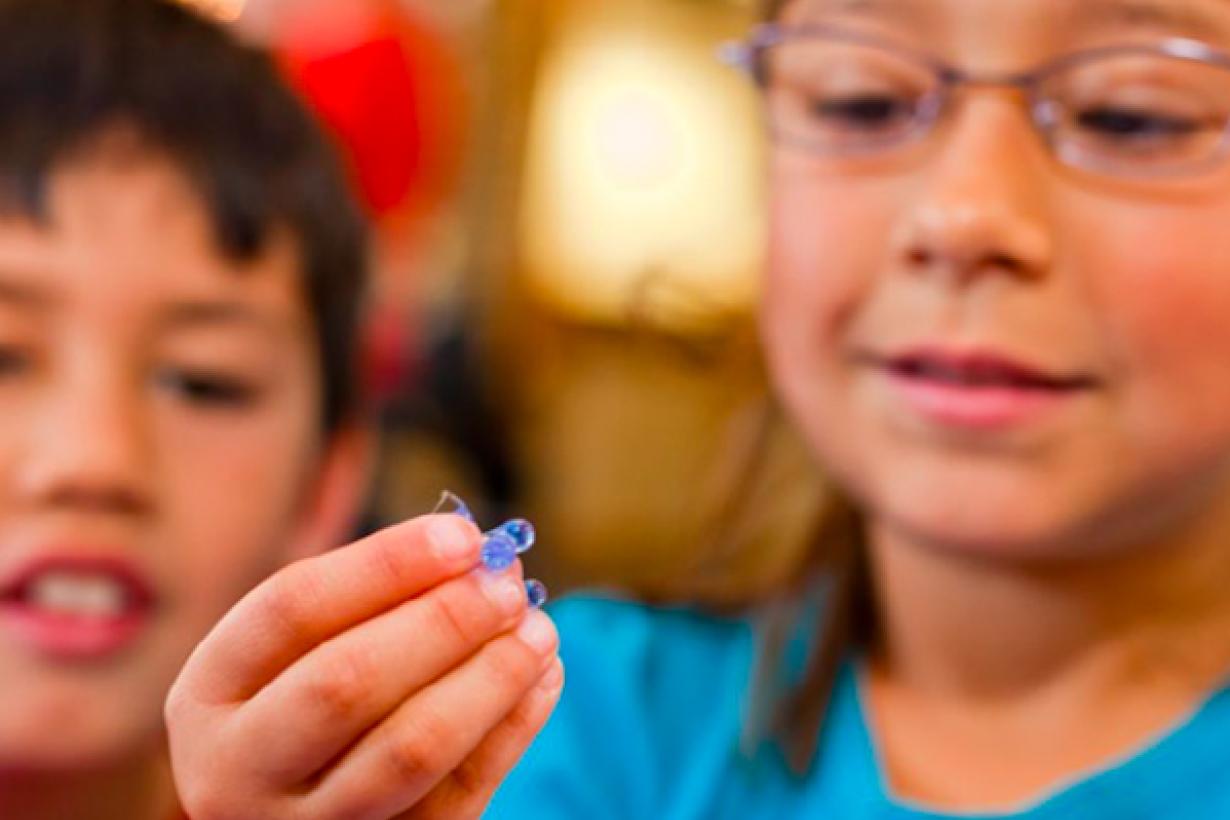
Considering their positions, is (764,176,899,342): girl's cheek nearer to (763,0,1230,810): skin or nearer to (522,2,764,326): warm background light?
(763,0,1230,810): skin

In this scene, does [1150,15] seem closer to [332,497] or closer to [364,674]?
[364,674]

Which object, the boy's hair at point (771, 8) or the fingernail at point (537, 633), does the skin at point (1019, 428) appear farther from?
the fingernail at point (537, 633)

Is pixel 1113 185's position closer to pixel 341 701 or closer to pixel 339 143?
pixel 341 701

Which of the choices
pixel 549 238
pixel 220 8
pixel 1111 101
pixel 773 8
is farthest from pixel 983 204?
pixel 549 238

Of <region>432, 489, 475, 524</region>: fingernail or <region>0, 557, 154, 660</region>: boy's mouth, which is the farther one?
<region>0, 557, 154, 660</region>: boy's mouth

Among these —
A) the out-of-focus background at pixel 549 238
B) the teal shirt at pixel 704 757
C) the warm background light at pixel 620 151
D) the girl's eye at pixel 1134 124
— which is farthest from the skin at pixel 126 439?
the warm background light at pixel 620 151

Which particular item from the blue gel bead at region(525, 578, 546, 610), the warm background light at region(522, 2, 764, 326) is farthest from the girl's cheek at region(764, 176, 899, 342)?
the warm background light at region(522, 2, 764, 326)

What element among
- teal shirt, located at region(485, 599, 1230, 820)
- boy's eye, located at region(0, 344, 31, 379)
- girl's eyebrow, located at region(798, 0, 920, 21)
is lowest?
teal shirt, located at region(485, 599, 1230, 820)
